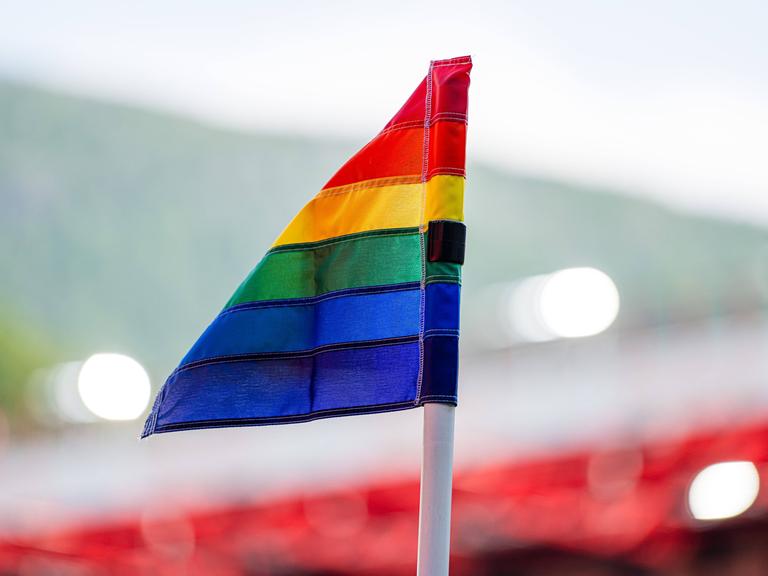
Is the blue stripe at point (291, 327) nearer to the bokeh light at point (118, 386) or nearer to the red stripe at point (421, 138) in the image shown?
the red stripe at point (421, 138)

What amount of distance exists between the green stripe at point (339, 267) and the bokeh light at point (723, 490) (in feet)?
12.9

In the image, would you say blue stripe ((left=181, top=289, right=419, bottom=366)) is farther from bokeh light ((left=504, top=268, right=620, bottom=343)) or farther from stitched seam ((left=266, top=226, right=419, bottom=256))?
bokeh light ((left=504, top=268, right=620, bottom=343))

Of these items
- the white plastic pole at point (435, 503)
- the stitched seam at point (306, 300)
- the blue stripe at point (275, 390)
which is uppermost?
the stitched seam at point (306, 300)

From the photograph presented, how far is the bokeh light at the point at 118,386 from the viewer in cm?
1180

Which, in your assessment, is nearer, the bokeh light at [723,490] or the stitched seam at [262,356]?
the stitched seam at [262,356]

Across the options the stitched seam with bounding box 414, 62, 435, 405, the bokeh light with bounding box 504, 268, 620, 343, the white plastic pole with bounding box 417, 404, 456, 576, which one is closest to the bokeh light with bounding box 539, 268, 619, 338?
the bokeh light with bounding box 504, 268, 620, 343

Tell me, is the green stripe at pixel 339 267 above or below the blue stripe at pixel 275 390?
above

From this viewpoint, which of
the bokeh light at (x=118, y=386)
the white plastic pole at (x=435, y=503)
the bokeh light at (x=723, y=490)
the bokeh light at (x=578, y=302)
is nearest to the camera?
the white plastic pole at (x=435, y=503)

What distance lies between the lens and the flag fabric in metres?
2.10

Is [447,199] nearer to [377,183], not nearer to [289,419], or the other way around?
[377,183]

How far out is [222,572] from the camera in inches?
300

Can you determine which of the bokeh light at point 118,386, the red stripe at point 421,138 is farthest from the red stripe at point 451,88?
the bokeh light at point 118,386

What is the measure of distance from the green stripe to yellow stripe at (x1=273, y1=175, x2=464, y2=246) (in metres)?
0.02

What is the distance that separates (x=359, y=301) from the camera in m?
2.24
